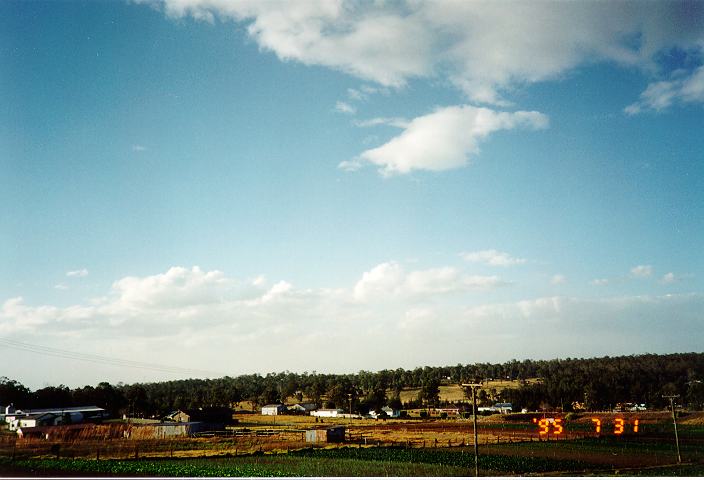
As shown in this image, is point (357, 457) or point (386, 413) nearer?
point (357, 457)

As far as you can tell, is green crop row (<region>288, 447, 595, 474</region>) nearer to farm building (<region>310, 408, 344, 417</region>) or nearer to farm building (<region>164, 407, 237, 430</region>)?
farm building (<region>164, 407, 237, 430</region>)

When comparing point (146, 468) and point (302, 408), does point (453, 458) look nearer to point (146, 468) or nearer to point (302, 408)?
point (146, 468)

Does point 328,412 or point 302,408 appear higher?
point 302,408

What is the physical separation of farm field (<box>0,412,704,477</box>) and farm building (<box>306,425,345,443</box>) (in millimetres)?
1391

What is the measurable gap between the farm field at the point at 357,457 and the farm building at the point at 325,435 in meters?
1.39

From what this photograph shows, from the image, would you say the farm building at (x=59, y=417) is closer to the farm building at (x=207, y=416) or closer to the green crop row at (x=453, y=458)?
the farm building at (x=207, y=416)

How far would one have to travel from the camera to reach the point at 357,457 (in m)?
43.2

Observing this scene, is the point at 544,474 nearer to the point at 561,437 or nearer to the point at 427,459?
the point at 427,459

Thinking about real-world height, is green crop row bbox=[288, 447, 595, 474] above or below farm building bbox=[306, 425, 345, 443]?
above

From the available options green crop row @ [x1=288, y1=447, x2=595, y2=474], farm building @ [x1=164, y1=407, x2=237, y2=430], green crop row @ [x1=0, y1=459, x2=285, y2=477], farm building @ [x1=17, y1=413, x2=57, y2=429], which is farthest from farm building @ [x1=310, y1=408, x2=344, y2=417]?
green crop row @ [x1=0, y1=459, x2=285, y2=477]

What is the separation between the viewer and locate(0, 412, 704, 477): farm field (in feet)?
114

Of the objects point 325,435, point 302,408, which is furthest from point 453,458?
point 302,408

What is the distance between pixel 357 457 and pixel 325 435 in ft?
50.8

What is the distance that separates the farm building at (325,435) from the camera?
57.8m
